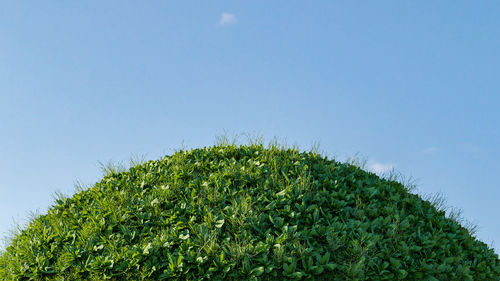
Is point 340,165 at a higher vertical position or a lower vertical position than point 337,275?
higher

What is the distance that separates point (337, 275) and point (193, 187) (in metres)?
2.43

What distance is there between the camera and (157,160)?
765 centimetres

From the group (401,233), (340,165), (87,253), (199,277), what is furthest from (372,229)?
(87,253)

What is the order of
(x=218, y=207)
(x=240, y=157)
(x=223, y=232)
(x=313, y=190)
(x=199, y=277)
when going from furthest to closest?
(x=240, y=157), (x=313, y=190), (x=218, y=207), (x=223, y=232), (x=199, y=277)

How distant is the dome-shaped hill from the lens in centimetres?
498

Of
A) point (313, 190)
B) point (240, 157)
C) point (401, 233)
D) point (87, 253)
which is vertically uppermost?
point (240, 157)

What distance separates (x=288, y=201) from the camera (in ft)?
18.9

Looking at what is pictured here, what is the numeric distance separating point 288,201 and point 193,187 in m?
1.45

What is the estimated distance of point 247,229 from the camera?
5.36 m

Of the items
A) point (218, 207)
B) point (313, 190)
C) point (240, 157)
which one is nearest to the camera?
point (218, 207)

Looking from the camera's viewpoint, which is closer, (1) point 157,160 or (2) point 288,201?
(2) point 288,201

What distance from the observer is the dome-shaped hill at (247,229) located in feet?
16.4

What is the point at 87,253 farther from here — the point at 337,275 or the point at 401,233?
the point at 401,233

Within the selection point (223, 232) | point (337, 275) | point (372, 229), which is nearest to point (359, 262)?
point (337, 275)
